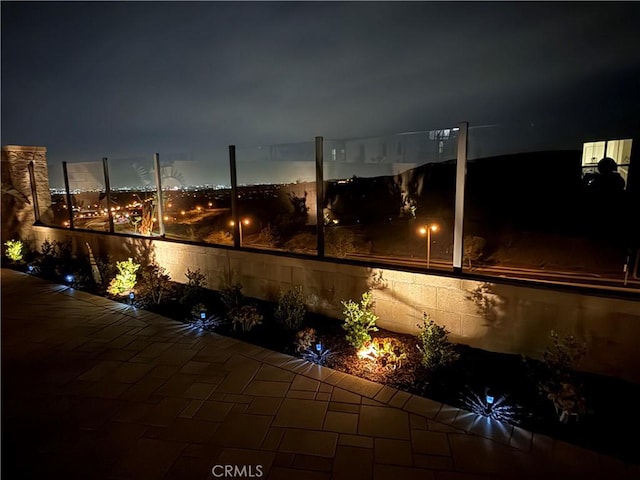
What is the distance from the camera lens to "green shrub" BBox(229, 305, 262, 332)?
4293 millimetres

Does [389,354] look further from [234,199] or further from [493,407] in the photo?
[234,199]

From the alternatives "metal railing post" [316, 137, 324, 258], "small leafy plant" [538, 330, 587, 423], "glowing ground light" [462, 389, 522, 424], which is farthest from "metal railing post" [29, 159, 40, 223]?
"small leafy plant" [538, 330, 587, 423]

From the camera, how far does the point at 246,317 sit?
430 centimetres

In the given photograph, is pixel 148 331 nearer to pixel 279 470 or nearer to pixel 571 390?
pixel 279 470

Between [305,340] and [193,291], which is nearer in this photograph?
[305,340]

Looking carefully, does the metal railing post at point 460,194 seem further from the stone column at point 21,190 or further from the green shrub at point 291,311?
the stone column at point 21,190

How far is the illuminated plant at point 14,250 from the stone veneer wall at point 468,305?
7.07 m

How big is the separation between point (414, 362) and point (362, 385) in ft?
2.28

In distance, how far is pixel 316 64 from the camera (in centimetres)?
797

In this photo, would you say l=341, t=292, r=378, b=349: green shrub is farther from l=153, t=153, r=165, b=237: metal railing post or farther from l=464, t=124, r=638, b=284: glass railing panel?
l=153, t=153, r=165, b=237: metal railing post

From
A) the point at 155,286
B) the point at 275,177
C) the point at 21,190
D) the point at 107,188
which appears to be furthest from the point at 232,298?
the point at 21,190

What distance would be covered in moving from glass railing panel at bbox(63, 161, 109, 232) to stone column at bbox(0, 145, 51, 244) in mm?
2145

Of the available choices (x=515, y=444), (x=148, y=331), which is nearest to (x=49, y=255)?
(x=148, y=331)

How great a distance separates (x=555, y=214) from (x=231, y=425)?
1461 centimetres
